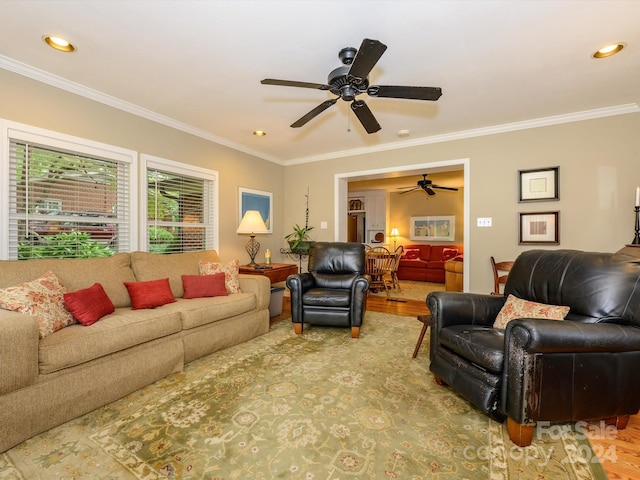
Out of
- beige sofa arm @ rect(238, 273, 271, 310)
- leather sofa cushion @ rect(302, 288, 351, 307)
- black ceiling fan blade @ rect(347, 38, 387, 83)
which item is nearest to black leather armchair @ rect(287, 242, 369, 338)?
leather sofa cushion @ rect(302, 288, 351, 307)

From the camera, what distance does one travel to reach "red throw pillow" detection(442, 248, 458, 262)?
24.8ft

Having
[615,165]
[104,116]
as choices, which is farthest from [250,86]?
[615,165]

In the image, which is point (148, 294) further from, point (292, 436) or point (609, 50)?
point (609, 50)

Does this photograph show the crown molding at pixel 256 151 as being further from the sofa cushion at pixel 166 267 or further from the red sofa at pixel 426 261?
the red sofa at pixel 426 261

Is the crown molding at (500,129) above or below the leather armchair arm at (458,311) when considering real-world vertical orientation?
above

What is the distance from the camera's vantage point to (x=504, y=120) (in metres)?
3.74

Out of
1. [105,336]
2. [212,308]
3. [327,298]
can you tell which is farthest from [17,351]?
[327,298]

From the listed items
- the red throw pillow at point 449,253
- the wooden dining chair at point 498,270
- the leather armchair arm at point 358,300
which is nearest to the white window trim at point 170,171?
the leather armchair arm at point 358,300

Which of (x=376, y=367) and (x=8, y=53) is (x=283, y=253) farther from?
(x=8, y=53)

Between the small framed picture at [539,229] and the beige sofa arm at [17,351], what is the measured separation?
4723mm

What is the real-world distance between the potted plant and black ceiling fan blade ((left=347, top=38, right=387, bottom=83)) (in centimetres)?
335

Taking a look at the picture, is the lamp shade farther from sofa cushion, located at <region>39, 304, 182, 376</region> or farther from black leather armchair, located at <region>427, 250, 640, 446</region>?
black leather armchair, located at <region>427, 250, 640, 446</region>

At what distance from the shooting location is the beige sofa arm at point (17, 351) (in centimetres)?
154

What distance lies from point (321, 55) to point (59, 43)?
194 cm
